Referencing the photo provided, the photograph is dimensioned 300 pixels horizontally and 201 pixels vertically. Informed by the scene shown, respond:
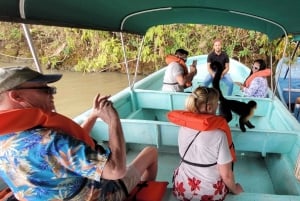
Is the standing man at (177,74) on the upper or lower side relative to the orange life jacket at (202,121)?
lower

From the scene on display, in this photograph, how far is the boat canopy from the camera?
1.43 meters

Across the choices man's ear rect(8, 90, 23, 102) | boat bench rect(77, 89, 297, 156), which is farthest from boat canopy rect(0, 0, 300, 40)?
boat bench rect(77, 89, 297, 156)

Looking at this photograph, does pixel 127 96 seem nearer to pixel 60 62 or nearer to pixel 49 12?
pixel 49 12

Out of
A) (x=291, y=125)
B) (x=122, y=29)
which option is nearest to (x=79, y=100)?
(x=122, y=29)

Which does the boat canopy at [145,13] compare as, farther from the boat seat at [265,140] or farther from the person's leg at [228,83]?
the person's leg at [228,83]

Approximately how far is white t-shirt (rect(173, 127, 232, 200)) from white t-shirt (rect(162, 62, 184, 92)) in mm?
1909

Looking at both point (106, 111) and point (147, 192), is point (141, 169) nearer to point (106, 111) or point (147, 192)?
point (147, 192)

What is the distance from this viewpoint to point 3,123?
0.95 m

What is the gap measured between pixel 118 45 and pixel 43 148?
33.5 feet

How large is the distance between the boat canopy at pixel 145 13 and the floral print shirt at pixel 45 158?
1.78 feet

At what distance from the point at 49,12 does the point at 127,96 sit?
78.0 inches

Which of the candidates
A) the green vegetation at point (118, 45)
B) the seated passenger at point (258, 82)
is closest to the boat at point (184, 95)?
the seated passenger at point (258, 82)

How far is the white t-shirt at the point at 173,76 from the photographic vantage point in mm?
3492

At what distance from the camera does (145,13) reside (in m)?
2.51
